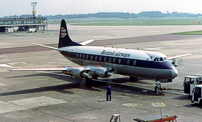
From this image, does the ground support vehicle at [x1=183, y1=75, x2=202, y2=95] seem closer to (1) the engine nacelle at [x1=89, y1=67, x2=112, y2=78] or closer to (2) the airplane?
(2) the airplane

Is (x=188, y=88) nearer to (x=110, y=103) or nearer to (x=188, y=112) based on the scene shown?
(x=188, y=112)

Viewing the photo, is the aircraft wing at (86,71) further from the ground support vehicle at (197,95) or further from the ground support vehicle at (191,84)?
the ground support vehicle at (197,95)

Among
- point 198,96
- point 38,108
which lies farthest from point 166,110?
point 38,108

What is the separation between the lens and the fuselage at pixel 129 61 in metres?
30.8

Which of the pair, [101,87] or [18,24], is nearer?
[101,87]

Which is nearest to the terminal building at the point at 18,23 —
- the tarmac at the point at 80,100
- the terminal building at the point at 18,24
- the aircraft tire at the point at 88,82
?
the terminal building at the point at 18,24

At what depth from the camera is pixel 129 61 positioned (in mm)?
33125

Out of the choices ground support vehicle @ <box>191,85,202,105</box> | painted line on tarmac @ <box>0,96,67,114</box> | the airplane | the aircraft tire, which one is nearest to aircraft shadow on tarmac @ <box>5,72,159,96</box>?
the aircraft tire

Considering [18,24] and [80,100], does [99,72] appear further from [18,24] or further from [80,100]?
[18,24]

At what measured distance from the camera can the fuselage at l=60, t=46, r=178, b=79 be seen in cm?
3078

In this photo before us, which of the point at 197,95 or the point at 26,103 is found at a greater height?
the point at 197,95

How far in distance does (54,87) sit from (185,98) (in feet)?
48.6

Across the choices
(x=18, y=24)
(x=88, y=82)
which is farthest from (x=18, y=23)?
(x=88, y=82)

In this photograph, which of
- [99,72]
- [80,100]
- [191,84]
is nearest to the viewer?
[191,84]
